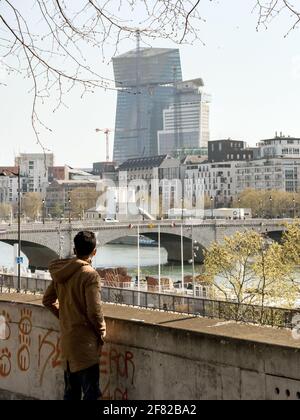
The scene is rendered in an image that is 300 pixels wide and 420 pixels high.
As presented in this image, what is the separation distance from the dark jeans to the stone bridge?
49.7 meters

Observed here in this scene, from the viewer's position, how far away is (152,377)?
15.3 ft

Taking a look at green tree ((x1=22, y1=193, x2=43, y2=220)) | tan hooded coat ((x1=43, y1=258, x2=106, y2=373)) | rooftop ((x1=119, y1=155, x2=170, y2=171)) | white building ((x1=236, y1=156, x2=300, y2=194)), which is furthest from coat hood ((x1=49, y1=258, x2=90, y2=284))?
rooftop ((x1=119, y1=155, x2=170, y2=171))

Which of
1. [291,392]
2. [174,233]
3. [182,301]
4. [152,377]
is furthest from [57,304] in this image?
[174,233]

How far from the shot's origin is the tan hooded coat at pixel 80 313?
4.34 meters

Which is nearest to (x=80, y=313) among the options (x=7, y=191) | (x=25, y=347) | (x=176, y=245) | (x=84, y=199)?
(x=25, y=347)

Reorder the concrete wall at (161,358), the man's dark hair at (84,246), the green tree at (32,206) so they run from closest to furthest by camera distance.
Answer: the concrete wall at (161,358) < the man's dark hair at (84,246) < the green tree at (32,206)

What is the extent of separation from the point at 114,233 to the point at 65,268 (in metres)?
66.2

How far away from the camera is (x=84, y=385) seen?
449cm

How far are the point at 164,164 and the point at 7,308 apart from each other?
520ft

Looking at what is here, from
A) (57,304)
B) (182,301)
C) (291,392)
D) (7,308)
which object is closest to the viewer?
(291,392)

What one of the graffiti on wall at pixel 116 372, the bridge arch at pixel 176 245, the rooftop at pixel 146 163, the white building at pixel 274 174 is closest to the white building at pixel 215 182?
the white building at pixel 274 174

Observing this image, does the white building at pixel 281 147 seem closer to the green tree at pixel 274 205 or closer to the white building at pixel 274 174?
the white building at pixel 274 174

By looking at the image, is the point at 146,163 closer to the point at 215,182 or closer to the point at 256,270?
the point at 215,182
